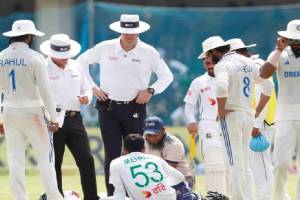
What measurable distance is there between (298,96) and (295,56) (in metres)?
0.49

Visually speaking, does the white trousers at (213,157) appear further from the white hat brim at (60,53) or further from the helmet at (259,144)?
the white hat brim at (60,53)

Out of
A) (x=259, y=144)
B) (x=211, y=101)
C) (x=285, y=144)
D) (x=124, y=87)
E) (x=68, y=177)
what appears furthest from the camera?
(x=68, y=177)

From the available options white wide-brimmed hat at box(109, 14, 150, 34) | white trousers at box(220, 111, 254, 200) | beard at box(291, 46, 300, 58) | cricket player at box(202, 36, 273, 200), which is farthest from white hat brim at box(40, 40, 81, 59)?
beard at box(291, 46, 300, 58)

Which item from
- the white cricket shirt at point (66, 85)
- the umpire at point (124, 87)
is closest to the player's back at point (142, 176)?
the umpire at point (124, 87)

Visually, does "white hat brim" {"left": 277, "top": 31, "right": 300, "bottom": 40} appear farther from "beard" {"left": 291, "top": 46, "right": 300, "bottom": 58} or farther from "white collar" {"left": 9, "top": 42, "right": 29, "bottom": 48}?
"white collar" {"left": 9, "top": 42, "right": 29, "bottom": 48}

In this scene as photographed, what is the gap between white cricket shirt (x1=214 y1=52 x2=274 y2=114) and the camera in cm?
1391

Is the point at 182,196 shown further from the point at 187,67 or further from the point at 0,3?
the point at 0,3

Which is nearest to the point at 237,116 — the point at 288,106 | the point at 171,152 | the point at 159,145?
the point at 288,106

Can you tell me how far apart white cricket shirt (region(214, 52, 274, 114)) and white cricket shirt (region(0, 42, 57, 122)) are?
1994 millimetres

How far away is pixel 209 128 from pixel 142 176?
3992 mm

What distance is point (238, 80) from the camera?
46.0 feet

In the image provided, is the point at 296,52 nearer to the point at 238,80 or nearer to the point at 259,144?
the point at 238,80

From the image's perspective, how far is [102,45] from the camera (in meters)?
15.6

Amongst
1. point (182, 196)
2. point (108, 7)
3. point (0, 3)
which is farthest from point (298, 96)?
point (0, 3)
